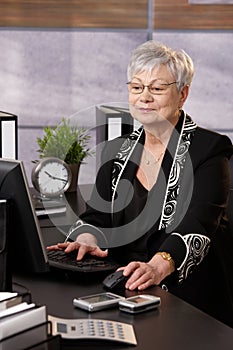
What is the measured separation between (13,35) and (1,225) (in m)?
2.58

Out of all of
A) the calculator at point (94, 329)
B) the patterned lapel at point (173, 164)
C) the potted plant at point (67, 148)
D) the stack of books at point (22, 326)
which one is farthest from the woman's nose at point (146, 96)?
the stack of books at point (22, 326)

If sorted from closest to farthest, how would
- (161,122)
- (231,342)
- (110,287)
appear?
(231,342) < (110,287) < (161,122)

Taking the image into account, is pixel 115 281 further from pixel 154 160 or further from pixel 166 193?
pixel 154 160

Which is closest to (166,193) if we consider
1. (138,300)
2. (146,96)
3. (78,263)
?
(146,96)

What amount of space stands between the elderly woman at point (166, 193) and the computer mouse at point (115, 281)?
266 millimetres

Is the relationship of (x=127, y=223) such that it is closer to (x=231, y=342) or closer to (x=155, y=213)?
(x=155, y=213)

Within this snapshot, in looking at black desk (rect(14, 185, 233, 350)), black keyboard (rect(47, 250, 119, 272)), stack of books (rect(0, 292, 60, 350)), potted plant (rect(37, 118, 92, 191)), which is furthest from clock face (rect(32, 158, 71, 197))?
stack of books (rect(0, 292, 60, 350))

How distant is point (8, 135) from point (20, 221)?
4.27ft

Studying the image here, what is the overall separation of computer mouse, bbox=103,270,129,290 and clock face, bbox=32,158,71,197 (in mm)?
1086

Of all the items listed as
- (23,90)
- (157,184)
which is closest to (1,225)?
(157,184)

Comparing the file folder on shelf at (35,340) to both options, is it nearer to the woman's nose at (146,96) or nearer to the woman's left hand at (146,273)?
the woman's left hand at (146,273)

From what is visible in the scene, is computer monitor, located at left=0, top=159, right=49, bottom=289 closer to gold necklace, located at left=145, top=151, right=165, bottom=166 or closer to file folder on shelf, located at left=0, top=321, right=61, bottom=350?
file folder on shelf, located at left=0, top=321, right=61, bottom=350

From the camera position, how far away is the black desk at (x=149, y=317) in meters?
1.67

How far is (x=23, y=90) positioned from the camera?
14.2 ft
